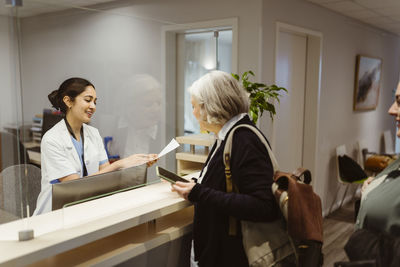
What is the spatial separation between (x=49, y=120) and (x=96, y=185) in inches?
13.9

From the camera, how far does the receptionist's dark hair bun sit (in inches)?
54.9

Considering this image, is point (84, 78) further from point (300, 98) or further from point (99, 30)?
point (300, 98)

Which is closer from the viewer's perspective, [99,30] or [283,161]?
[99,30]

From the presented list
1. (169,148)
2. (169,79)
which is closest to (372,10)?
(169,79)

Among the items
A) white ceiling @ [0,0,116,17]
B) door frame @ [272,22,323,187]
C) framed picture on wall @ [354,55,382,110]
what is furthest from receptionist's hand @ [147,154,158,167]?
framed picture on wall @ [354,55,382,110]

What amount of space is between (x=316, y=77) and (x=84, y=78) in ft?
10.8

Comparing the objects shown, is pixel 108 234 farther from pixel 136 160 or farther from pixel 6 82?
pixel 6 82

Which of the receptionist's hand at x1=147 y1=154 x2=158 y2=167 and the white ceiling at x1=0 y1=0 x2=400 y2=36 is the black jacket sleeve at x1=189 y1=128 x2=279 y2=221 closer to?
the receptionist's hand at x1=147 y1=154 x2=158 y2=167

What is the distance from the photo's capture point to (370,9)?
438 cm

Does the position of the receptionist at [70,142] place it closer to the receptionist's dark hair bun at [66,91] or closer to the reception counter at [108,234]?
the receptionist's dark hair bun at [66,91]

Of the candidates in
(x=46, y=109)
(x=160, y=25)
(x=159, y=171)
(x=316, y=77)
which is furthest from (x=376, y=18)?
(x=46, y=109)

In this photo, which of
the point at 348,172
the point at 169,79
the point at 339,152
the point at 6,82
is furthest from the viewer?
the point at 339,152

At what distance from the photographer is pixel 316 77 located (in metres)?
4.20

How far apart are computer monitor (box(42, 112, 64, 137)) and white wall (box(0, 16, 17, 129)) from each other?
0.13 m
